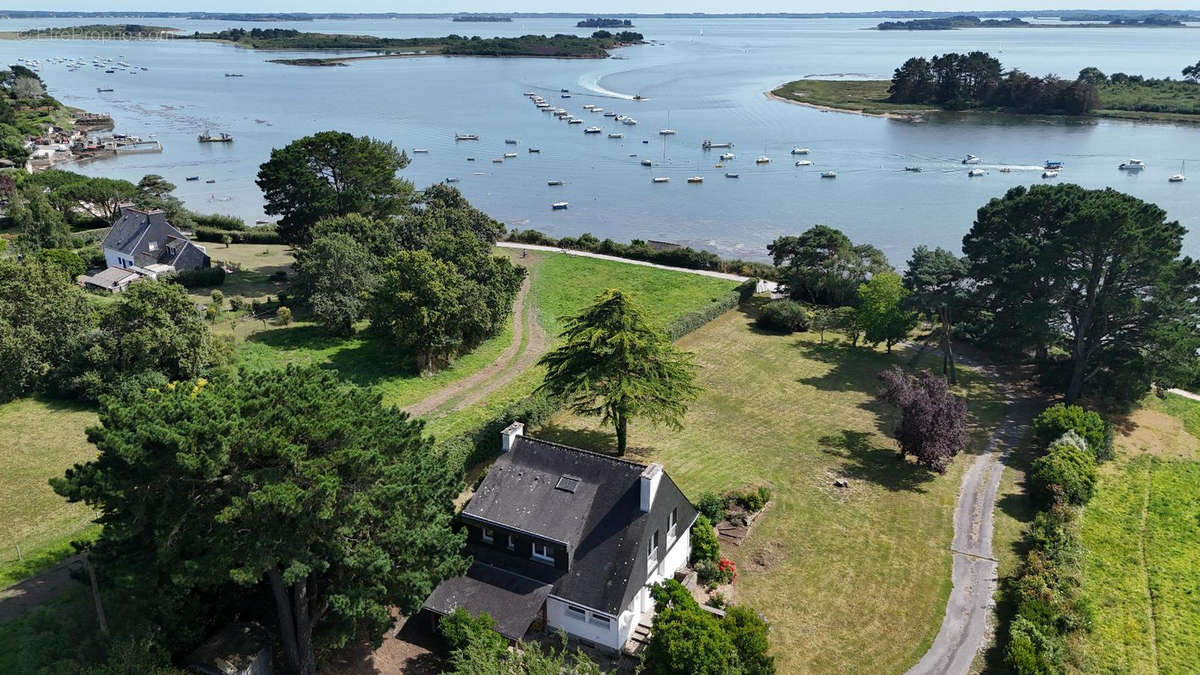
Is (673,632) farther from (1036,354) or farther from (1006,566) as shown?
(1036,354)

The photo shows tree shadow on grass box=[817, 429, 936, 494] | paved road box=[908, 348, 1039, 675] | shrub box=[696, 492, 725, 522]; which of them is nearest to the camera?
paved road box=[908, 348, 1039, 675]

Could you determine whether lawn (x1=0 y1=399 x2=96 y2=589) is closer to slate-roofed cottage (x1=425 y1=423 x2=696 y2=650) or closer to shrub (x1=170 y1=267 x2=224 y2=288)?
slate-roofed cottage (x1=425 y1=423 x2=696 y2=650)

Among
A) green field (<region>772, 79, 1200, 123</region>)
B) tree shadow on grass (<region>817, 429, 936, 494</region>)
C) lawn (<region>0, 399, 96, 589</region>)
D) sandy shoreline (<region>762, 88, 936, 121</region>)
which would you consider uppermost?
green field (<region>772, 79, 1200, 123</region>)

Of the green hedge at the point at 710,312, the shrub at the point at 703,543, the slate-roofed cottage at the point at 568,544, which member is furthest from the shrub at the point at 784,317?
the slate-roofed cottage at the point at 568,544

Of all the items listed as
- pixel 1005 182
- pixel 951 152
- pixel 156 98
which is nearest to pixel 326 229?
pixel 1005 182

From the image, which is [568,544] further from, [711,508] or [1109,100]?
[1109,100]

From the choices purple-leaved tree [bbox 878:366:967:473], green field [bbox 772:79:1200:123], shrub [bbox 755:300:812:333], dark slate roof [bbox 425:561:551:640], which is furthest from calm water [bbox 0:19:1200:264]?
dark slate roof [bbox 425:561:551:640]
